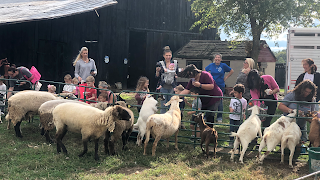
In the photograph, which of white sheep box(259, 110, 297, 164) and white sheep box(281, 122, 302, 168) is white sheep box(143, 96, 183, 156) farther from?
white sheep box(281, 122, 302, 168)

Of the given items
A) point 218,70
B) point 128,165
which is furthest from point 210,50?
point 128,165

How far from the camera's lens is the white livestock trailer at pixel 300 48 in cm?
1023

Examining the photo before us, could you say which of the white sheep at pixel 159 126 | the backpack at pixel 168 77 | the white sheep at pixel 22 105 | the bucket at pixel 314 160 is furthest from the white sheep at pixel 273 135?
the white sheep at pixel 22 105

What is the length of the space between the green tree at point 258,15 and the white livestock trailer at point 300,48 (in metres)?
4.73

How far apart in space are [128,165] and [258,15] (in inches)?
502

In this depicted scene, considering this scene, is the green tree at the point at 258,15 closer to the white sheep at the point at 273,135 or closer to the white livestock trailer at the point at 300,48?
the white livestock trailer at the point at 300,48

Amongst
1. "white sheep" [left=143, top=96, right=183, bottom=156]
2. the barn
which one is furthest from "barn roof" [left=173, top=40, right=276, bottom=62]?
"white sheep" [left=143, top=96, right=183, bottom=156]

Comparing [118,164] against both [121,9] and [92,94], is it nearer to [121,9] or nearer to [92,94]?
[92,94]

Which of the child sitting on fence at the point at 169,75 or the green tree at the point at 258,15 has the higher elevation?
the green tree at the point at 258,15

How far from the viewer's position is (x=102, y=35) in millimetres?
16594

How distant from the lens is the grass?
4785 mm

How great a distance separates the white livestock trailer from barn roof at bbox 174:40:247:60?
7389mm

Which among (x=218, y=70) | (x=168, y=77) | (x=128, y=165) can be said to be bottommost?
(x=128, y=165)

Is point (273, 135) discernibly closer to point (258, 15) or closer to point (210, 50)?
point (258, 15)
